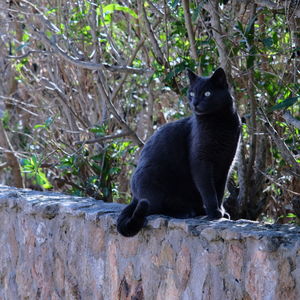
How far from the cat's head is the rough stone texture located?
772 millimetres

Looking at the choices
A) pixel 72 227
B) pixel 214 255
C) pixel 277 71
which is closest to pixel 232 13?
pixel 277 71

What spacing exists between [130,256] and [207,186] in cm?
59

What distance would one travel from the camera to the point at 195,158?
11.3 ft

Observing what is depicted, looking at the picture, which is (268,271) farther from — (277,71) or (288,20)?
(277,71)

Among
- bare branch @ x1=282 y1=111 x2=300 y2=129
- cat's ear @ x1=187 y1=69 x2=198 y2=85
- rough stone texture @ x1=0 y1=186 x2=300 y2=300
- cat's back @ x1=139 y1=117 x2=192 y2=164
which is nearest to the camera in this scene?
rough stone texture @ x1=0 y1=186 x2=300 y2=300

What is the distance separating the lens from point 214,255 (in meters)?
2.70

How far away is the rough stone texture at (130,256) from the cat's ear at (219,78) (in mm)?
938

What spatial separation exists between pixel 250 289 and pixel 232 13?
7.99ft

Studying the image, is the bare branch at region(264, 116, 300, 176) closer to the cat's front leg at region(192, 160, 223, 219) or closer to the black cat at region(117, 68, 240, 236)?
the black cat at region(117, 68, 240, 236)

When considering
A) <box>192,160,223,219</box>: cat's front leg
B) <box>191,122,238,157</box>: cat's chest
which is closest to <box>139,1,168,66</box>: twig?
<box>191,122,238,157</box>: cat's chest

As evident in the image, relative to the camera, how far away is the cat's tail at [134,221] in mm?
3102

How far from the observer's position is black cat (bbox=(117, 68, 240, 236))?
3426 mm

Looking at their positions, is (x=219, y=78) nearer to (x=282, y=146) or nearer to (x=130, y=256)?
(x=282, y=146)

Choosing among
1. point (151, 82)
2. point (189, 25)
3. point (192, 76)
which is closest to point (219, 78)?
point (192, 76)
